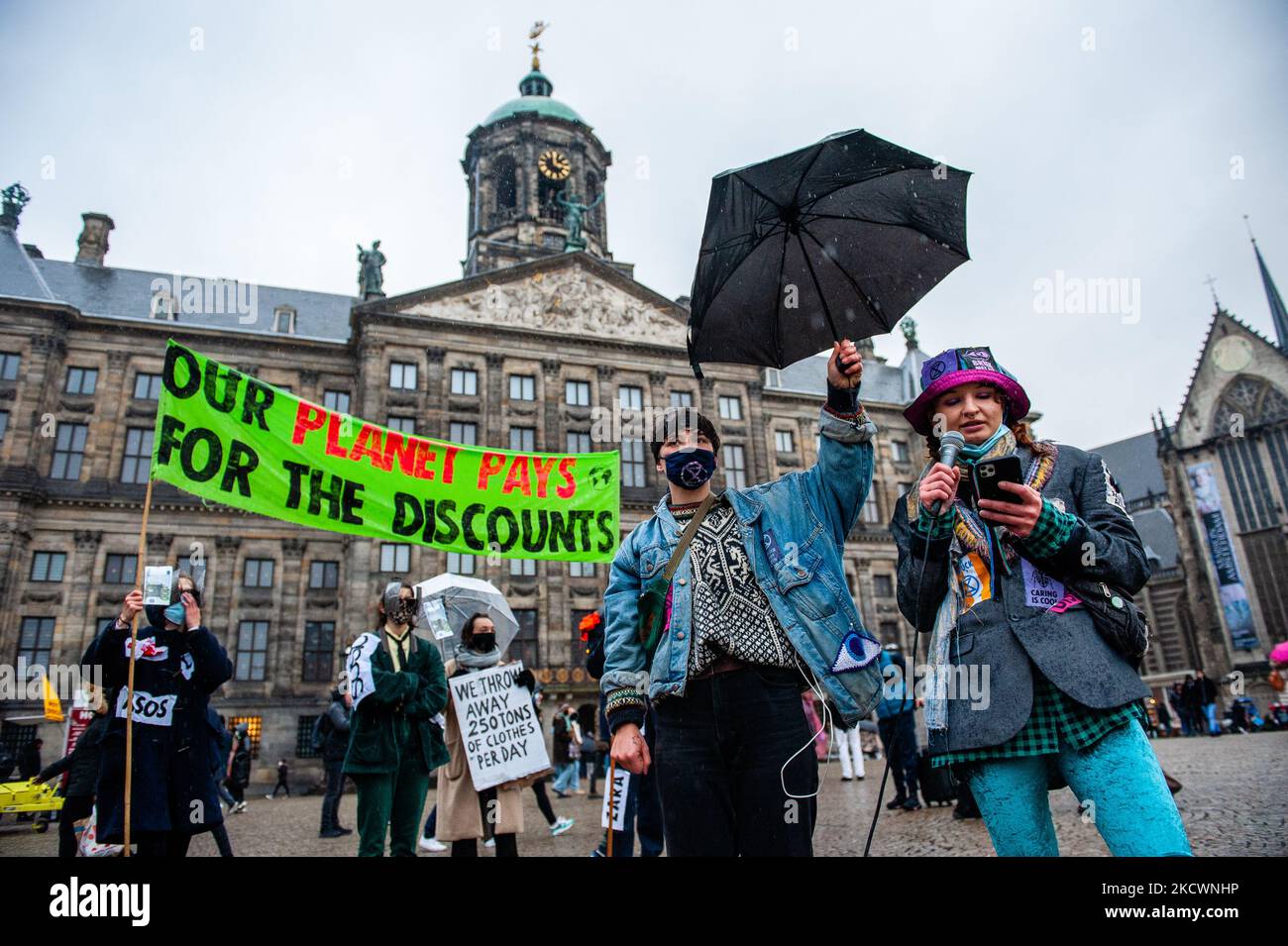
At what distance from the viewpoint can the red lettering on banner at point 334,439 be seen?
857 cm

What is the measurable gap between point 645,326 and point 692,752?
34.6m

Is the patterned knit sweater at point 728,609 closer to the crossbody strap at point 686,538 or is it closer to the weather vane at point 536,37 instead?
the crossbody strap at point 686,538

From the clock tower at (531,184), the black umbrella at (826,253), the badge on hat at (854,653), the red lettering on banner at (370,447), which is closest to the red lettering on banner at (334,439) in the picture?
the red lettering on banner at (370,447)

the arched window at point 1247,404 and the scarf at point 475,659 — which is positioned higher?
the arched window at point 1247,404

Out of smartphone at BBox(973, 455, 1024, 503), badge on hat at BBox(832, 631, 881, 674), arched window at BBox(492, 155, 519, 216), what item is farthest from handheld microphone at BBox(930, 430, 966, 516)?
arched window at BBox(492, 155, 519, 216)

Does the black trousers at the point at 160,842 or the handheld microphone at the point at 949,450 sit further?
the black trousers at the point at 160,842

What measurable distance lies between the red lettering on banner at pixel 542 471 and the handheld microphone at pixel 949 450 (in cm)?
790

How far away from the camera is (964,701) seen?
2.57 m

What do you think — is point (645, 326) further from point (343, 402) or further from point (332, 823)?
point (332, 823)

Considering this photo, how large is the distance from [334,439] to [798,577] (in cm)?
685

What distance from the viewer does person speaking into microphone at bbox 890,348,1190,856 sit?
7.75 ft

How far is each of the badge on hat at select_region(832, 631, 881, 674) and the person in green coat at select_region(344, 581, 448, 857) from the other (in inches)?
155
